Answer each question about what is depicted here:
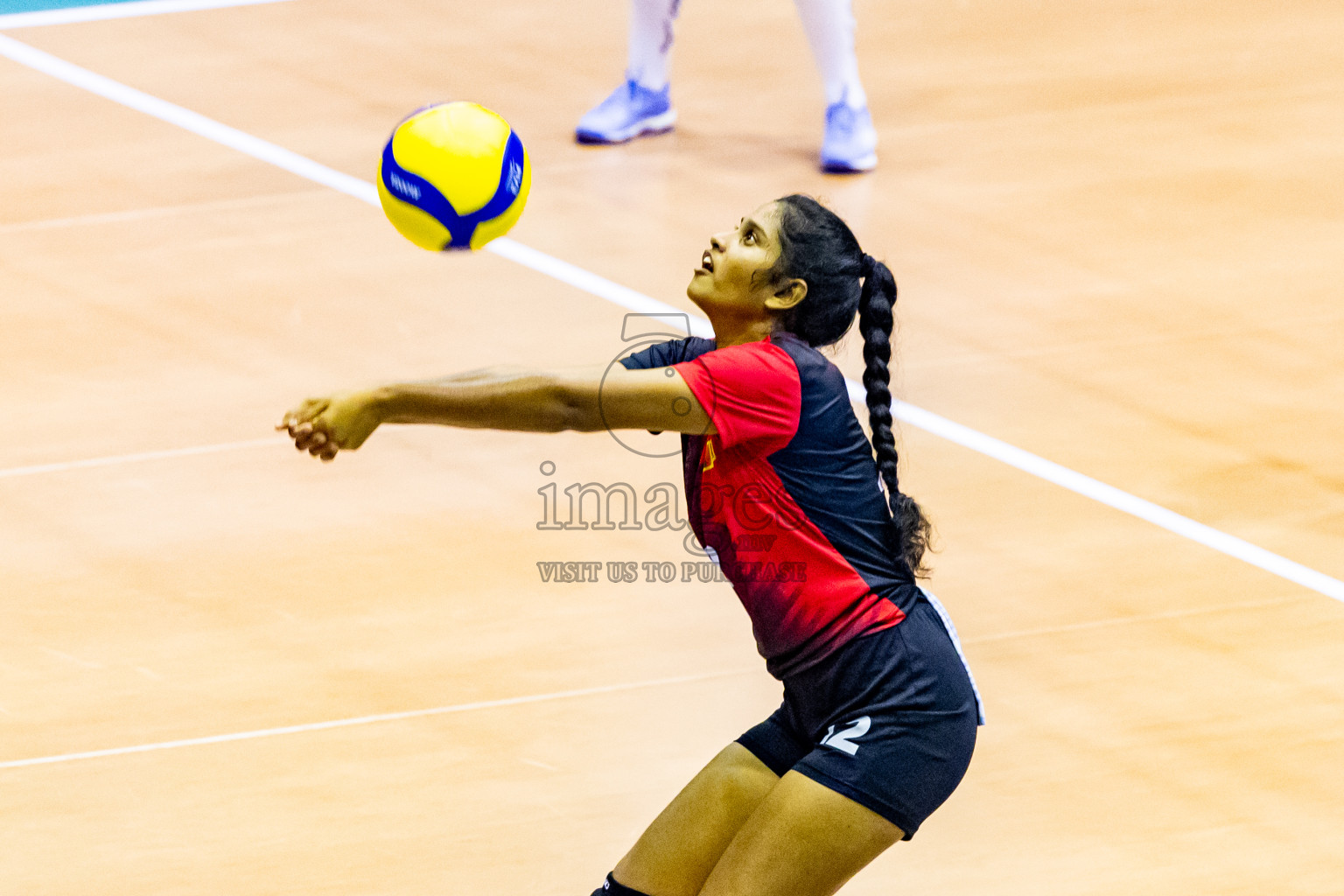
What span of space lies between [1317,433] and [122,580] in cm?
346

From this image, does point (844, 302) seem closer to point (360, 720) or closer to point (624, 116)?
point (360, 720)

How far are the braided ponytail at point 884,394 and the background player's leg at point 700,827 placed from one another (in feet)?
1.51

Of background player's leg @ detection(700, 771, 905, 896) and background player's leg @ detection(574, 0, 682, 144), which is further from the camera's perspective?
A: background player's leg @ detection(574, 0, 682, 144)

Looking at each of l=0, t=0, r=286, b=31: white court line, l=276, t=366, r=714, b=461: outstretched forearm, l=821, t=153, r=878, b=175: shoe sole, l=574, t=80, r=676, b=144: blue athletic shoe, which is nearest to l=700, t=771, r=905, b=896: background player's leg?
l=276, t=366, r=714, b=461: outstretched forearm

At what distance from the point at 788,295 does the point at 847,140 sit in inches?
168

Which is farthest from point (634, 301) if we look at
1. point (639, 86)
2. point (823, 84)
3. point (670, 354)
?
point (670, 354)

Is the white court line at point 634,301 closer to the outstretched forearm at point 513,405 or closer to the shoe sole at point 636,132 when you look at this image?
the shoe sole at point 636,132

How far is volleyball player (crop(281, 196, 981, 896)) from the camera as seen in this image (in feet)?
8.85

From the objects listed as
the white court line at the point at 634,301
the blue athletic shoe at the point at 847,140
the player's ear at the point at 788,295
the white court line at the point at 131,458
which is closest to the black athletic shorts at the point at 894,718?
the player's ear at the point at 788,295

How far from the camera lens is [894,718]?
280cm

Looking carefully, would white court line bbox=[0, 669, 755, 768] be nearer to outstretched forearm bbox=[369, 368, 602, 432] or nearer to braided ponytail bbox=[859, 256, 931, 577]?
braided ponytail bbox=[859, 256, 931, 577]

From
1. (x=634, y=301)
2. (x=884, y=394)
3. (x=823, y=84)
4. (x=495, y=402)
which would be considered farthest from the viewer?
(x=823, y=84)

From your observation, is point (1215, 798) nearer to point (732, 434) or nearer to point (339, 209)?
point (732, 434)

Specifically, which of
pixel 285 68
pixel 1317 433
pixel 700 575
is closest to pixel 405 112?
pixel 285 68
